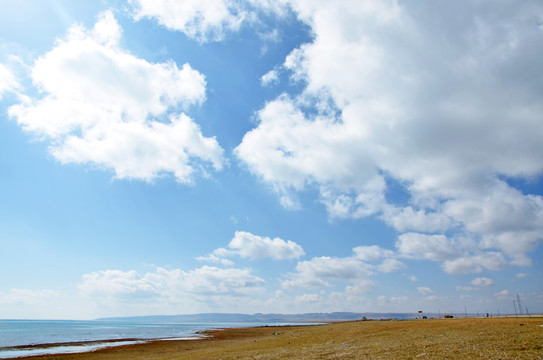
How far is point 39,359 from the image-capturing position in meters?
46.8

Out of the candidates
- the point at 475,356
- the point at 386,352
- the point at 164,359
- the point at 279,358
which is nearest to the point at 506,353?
the point at 475,356

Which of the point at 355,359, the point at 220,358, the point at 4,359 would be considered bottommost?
the point at 4,359

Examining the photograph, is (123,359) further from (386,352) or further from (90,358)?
(386,352)

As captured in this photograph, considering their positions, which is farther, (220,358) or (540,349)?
(220,358)

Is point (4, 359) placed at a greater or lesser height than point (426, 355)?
lesser

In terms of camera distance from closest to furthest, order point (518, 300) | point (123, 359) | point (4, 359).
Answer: point (123, 359) < point (4, 359) < point (518, 300)

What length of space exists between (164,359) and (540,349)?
1627 inches

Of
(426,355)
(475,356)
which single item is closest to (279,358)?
(426,355)

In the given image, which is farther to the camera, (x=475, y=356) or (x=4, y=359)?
(x=4, y=359)

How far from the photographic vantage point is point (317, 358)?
1087 inches

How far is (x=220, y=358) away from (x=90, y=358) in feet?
91.3

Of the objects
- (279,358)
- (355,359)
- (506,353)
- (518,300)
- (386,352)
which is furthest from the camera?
(518,300)

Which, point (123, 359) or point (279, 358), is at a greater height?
point (279, 358)

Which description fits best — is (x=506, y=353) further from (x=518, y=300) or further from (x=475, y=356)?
(x=518, y=300)
